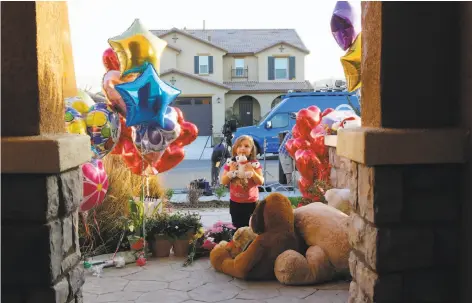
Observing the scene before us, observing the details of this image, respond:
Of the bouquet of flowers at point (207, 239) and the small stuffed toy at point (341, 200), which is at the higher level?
the small stuffed toy at point (341, 200)

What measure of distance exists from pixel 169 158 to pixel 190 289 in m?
1.82

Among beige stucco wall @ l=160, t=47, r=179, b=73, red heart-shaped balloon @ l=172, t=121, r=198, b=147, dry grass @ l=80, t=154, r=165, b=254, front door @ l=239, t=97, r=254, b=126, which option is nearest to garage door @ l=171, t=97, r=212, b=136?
beige stucco wall @ l=160, t=47, r=179, b=73

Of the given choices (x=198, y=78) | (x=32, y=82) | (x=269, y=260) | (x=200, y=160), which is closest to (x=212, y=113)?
(x=198, y=78)

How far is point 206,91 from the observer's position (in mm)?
26375

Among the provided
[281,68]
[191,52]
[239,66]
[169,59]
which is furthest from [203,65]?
[281,68]

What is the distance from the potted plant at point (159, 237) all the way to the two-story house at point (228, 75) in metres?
19.8

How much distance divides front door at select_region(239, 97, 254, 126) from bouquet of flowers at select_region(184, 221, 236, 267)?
2158 cm

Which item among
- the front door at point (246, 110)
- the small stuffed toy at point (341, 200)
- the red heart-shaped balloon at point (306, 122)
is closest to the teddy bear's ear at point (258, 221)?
the small stuffed toy at point (341, 200)

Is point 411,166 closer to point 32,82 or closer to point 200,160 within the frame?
point 32,82

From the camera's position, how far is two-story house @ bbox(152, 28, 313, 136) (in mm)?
26172

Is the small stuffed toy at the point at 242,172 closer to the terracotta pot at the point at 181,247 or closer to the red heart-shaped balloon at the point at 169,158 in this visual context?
the red heart-shaped balloon at the point at 169,158

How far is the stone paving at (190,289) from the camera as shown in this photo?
4.59m

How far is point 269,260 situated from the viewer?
5.06 metres

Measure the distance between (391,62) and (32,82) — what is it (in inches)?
68.9
